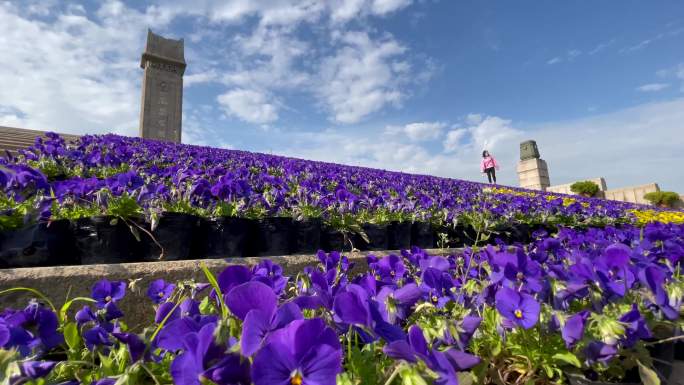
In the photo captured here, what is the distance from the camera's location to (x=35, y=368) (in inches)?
26.5

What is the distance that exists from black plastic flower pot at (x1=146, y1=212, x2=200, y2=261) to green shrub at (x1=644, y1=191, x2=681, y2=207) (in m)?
25.3

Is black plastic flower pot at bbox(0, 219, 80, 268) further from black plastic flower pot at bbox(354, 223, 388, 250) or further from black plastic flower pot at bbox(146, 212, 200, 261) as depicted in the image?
black plastic flower pot at bbox(354, 223, 388, 250)

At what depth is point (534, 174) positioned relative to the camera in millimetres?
27422

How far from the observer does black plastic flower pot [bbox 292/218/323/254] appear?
3627 millimetres

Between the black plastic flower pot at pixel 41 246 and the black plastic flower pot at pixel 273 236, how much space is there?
4.67ft

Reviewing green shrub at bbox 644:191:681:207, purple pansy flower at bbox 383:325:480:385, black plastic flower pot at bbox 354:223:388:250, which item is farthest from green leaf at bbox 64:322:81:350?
green shrub at bbox 644:191:681:207

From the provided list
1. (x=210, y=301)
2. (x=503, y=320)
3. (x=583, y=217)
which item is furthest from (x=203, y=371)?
(x=583, y=217)

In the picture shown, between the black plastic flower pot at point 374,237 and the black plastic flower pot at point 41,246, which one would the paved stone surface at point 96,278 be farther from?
the black plastic flower pot at point 374,237

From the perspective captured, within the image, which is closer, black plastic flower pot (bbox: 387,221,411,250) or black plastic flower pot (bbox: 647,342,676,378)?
black plastic flower pot (bbox: 647,342,676,378)

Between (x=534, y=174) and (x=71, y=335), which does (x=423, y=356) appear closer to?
(x=71, y=335)

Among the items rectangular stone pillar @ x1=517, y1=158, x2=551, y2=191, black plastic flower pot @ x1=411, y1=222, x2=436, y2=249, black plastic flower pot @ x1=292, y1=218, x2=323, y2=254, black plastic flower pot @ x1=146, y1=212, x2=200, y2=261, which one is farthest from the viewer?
rectangular stone pillar @ x1=517, y1=158, x2=551, y2=191

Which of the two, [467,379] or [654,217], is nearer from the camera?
[467,379]

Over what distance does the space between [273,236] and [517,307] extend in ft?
8.76

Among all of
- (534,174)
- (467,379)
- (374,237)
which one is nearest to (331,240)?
(374,237)
